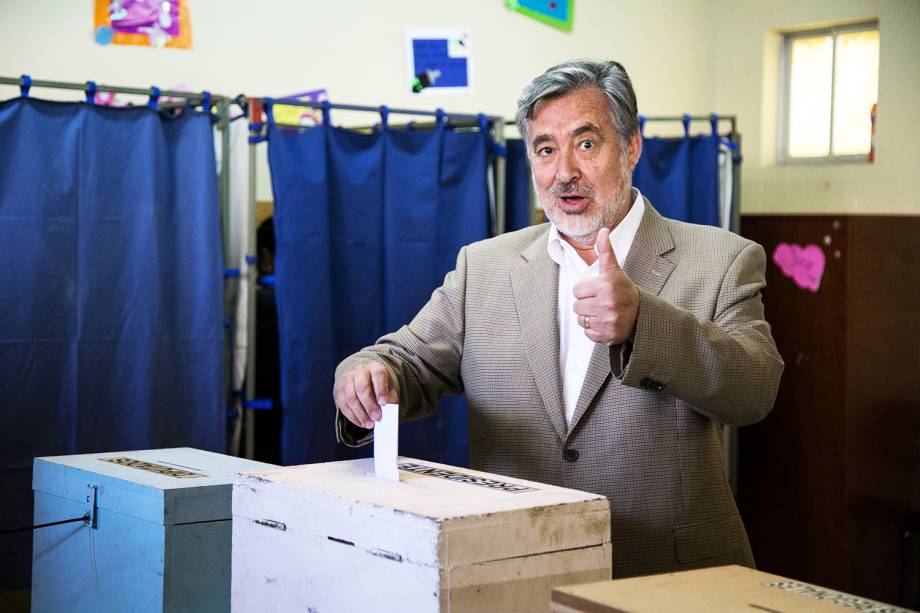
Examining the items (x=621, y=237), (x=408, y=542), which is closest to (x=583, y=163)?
(x=621, y=237)

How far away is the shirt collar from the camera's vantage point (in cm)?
178

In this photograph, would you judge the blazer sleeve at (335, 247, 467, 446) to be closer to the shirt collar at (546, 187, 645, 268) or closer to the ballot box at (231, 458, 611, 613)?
the shirt collar at (546, 187, 645, 268)

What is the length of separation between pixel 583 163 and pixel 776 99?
3.62 metres

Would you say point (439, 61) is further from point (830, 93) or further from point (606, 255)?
point (606, 255)

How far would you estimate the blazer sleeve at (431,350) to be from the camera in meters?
1.82

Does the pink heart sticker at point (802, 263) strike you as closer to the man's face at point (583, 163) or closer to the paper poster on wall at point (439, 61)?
the paper poster on wall at point (439, 61)

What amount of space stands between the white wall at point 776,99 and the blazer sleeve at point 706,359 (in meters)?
3.29

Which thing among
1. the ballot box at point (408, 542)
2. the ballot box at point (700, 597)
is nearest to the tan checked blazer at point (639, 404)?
the ballot box at point (408, 542)

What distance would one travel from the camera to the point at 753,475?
445cm

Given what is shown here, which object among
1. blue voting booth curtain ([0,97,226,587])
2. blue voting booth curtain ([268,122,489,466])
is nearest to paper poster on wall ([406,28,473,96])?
blue voting booth curtain ([268,122,489,466])

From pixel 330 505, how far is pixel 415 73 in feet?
11.3

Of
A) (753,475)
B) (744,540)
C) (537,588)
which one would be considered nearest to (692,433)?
(744,540)

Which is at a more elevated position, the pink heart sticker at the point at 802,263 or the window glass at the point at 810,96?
the window glass at the point at 810,96

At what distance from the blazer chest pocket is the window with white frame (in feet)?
11.2
